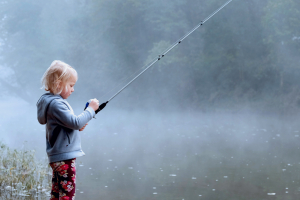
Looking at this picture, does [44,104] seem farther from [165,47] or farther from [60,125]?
[165,47]

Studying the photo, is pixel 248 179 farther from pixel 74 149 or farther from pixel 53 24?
pixel 53 24

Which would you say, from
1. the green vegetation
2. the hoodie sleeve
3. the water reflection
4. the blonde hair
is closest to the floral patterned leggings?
the hoodie sleeve

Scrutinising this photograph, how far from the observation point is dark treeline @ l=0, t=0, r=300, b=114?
14234 mm

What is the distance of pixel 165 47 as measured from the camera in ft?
49.5

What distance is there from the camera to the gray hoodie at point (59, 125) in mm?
1707

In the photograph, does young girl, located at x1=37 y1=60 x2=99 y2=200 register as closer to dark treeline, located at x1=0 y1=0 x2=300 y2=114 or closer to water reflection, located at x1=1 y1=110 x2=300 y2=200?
water reflection, located at x1=1 y1=110 x2=300 y2=200

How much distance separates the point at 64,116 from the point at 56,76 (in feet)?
0.67

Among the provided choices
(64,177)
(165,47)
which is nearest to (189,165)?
(64,177)

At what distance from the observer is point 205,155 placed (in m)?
5.79

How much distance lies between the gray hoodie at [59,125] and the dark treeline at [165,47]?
12247mm

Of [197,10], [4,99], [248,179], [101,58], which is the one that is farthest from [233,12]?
[4,99]

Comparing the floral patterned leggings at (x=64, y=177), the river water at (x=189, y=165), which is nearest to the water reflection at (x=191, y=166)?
the river water at (x=189, y=165)

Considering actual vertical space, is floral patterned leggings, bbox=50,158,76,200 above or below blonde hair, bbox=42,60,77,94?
below

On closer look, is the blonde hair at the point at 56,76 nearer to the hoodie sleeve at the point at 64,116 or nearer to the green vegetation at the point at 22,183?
the hoodie sleeve at the point at 64,116
